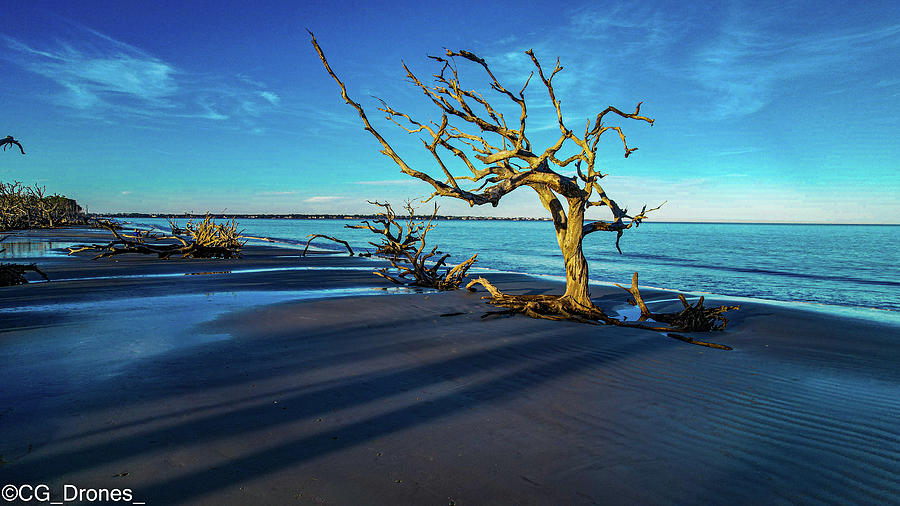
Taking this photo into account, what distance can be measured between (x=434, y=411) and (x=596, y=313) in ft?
16.3

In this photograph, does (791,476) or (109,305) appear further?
(109,305)

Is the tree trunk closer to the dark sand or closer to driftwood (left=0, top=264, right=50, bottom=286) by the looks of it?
the dark sand

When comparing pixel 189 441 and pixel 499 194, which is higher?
pixel 499 194

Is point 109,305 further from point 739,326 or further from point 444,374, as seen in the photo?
point 739,326

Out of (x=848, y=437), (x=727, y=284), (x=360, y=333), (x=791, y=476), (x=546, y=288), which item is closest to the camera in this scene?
(x=791, y=476)

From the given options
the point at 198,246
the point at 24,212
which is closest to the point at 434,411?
the point at 198,246

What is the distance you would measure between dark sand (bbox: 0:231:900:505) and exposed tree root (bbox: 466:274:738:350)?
351 mm

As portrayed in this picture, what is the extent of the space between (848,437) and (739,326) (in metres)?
5.07

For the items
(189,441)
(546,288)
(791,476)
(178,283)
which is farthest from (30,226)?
(791,476)

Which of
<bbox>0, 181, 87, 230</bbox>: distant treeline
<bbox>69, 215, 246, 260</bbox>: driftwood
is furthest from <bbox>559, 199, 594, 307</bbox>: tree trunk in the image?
<bbox>0, 181, 87, 230</bbox>: distant treeline

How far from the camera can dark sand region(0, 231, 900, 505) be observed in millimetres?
2602

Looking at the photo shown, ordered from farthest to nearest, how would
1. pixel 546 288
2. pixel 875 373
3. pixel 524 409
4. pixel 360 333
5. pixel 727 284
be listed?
pixel 727 284
pixel 546 288
pixel 360 333
pixel 875 373
pixel 524 409

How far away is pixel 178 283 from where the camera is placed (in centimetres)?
1107

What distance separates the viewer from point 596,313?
7809 millimetres
